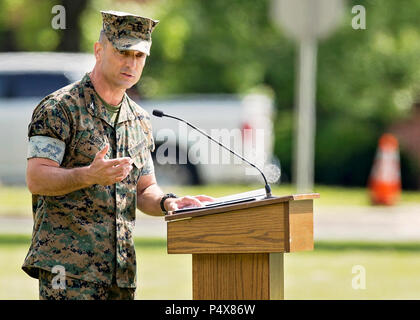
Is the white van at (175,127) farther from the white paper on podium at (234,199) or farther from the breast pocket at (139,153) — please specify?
the white paper on podium at (234,199)

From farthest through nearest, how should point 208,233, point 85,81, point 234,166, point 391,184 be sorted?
1. point 234,166
2. point 391,184
3. point 85,81
4. point 208,233

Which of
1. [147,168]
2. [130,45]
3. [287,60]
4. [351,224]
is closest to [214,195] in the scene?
[351,224]

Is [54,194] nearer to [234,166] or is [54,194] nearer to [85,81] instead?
[85,81]

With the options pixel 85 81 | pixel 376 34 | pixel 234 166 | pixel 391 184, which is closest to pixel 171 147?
pixel 234 166

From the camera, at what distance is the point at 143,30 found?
16.2 feet

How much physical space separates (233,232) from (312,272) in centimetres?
682

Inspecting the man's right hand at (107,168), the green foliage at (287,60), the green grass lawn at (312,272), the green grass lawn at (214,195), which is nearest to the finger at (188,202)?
the man's right hand at (107,168)

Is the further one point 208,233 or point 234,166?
point 234,166

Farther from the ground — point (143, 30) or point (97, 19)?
point (97, 19)

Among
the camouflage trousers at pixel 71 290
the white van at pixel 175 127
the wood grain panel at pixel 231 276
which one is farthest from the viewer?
the white van at pixel 175 127

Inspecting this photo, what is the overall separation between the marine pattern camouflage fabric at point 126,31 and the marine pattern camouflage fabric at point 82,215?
0.89 feet

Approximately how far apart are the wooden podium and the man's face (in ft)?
2.21

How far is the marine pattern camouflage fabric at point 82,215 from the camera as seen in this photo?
15.8 feet

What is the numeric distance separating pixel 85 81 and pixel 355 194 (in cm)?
1682
